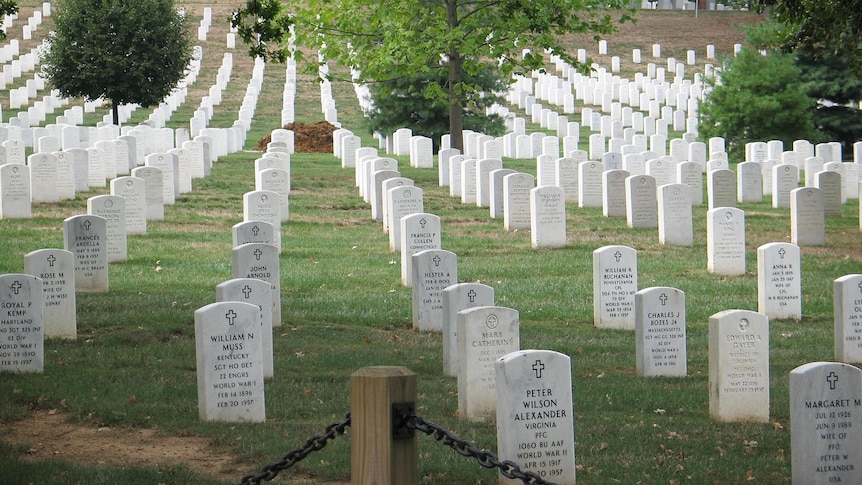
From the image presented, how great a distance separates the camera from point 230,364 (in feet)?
31.8

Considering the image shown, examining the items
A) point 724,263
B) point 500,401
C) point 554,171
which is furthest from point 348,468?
point 554,171

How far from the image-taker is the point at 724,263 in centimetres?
1758

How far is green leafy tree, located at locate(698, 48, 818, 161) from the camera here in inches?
1369

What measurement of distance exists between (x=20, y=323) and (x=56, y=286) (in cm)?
148

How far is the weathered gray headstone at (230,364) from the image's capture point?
9.59m

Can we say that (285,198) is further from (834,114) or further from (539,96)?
(539,96)

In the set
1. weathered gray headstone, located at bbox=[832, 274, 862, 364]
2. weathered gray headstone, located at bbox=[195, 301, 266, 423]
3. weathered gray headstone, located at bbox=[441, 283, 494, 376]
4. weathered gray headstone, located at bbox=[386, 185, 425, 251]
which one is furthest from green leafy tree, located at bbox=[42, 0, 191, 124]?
weathered gray headstone, located at bbox=[195, 301, 266, 423]

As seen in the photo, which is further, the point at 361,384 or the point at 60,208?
the point at 60,208

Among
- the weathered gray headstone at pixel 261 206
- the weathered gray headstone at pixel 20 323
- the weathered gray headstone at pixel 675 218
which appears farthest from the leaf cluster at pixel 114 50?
the weathered gray headstone at pixel 20 323

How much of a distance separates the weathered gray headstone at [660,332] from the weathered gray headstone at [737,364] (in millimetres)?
1325

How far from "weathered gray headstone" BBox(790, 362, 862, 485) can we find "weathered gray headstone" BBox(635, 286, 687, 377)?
10.6 feet

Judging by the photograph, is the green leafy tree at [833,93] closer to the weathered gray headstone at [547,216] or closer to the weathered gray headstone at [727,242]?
the weathered gray headstone at [547,216]

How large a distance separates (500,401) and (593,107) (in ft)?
148

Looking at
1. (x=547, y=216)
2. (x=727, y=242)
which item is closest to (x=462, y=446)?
(x=727, y=242)
